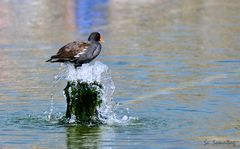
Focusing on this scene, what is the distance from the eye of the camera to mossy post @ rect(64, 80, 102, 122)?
15.9 m

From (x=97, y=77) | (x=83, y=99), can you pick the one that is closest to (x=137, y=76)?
(x=83, y=99)

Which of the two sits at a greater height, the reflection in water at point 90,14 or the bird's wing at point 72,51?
the bird's wing at point 72,51

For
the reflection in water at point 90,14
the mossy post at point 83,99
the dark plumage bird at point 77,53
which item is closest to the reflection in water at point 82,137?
the mossy post at point 83,99

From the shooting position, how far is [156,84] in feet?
66.5

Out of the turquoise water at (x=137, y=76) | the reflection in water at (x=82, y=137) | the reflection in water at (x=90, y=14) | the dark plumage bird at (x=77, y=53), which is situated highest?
the dark plumage bird at (x=77, y=53)

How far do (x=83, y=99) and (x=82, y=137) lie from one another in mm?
1650

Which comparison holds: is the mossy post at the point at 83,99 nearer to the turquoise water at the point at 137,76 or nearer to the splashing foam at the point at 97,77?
the splashing foam at the point at 97,77

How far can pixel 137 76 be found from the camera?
2166 centimetres

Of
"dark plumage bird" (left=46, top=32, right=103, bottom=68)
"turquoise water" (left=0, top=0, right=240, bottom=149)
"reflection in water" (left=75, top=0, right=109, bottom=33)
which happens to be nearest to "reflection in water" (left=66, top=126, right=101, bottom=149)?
"turquoise water" (left=0, top=0, right=240, bottom=149)

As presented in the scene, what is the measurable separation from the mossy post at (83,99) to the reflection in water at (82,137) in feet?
1.97

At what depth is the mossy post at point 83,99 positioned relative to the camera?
627 inches

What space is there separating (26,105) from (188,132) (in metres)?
4.02

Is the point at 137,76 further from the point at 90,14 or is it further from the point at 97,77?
the point at 90,14

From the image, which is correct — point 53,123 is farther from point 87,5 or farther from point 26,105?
point 87,5
